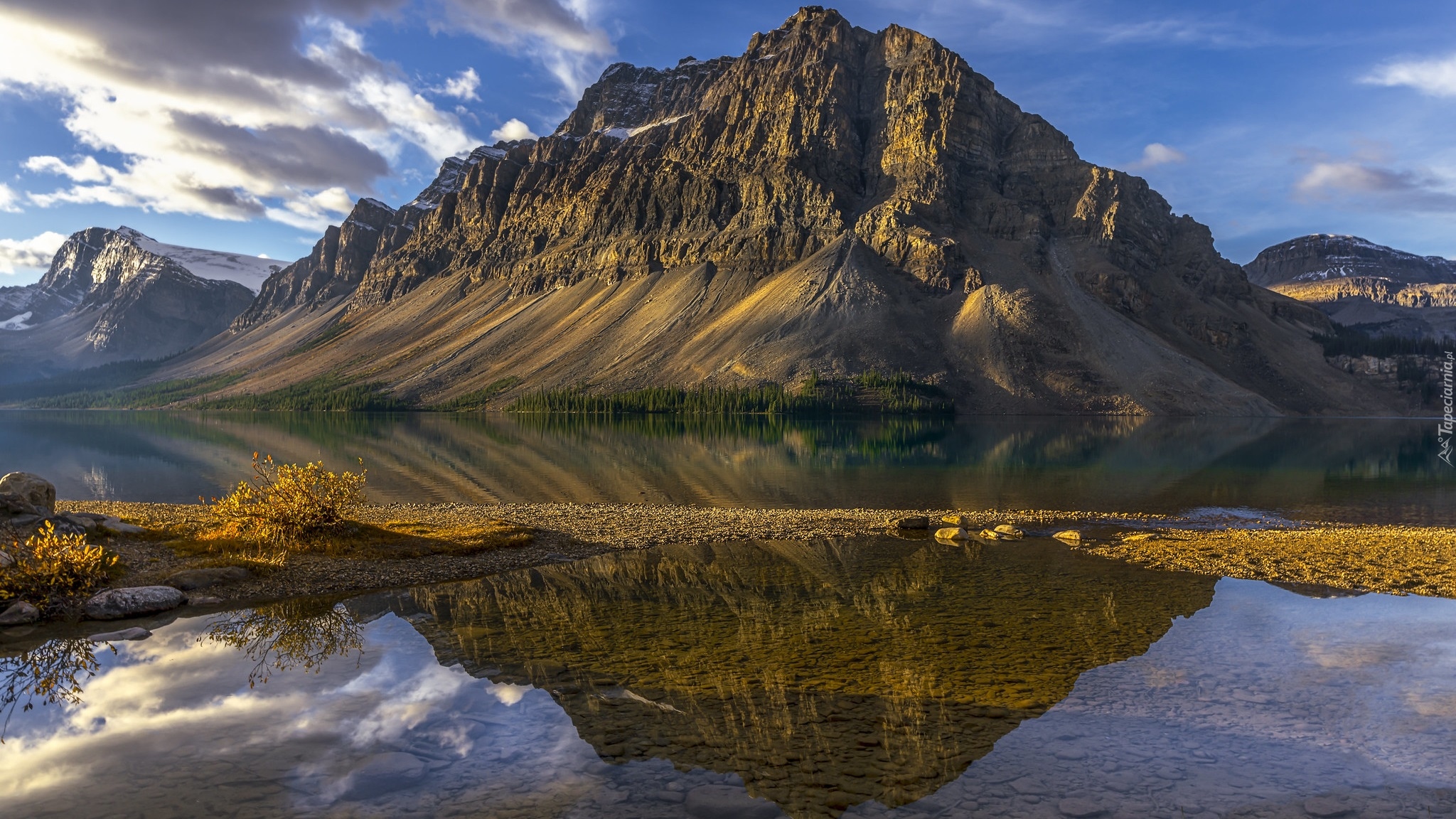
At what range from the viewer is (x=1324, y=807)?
1103 cm

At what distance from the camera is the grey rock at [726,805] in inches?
420

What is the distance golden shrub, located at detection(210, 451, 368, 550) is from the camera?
25.9m

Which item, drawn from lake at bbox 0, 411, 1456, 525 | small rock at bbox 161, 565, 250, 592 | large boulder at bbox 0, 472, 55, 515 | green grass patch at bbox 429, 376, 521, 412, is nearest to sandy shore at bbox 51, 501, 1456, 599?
small rock at bbox 161, 565, 250, 592

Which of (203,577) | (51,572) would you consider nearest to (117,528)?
(203,577)

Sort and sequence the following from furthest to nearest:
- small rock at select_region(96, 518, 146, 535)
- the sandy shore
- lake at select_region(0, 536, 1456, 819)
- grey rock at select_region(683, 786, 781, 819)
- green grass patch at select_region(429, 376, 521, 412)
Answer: green grass patch at select_region(429, 376, 521, 412) → small rock at select_region(96, 518, 146, 535) → the sandy shore → lake at select_region(0, 536, 1456, 819) → grey rock at select_region(683, 786, 781, 819)

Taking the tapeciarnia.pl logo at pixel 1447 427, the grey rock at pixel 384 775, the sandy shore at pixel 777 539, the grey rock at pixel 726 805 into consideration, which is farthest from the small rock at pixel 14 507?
the tapeciarnia.pl logo at pixel 1447 427

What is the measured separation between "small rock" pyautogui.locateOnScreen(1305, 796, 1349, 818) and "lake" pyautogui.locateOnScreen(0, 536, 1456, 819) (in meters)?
0.05

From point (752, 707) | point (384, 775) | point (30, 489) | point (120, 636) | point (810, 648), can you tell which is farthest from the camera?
point (30, 489)

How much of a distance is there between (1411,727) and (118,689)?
22871 mm

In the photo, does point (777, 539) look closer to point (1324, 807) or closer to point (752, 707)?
point (752, 707)

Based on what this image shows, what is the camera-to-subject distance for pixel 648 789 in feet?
37.2

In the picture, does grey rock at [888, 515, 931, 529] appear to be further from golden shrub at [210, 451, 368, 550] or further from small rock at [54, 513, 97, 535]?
small rock at [54, 513, 97, 535]

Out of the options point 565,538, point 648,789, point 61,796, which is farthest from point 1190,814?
point 565,538

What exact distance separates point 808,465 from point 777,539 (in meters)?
33.3
